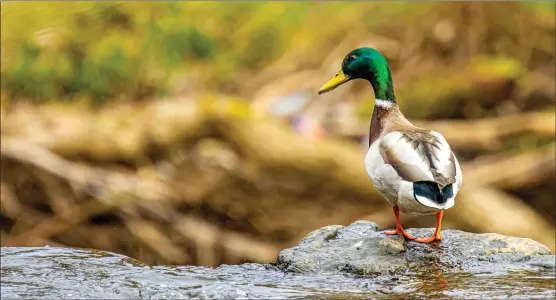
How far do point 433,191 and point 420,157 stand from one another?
152mm

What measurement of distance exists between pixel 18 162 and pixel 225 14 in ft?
7.84

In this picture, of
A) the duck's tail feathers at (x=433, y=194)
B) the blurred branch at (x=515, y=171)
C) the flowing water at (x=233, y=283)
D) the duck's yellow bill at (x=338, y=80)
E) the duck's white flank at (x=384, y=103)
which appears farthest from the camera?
the blurred branch at (x=515, y=171)

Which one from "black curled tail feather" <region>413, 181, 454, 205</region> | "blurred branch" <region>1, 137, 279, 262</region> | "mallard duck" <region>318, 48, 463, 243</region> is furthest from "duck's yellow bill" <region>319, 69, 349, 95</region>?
"blurred branch" <region>1, 137, 279, 262</region>

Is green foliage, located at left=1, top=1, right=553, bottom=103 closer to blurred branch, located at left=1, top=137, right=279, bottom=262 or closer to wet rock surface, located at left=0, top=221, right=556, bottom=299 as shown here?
blurred branch, located at left=1, top=137, right=279, bottom=262

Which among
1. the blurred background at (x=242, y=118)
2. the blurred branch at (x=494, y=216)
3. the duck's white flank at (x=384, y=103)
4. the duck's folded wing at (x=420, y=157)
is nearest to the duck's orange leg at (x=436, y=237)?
the duck's folded wing at (x=420, y=157)

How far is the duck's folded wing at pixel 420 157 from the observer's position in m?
2.91

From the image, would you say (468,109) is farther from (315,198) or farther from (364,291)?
(364,291)

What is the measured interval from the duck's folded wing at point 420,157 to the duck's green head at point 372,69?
1.72 ft

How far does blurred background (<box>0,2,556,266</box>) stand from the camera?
6781 mm

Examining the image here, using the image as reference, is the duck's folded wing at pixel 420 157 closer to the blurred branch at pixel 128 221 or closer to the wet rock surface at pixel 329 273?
the wet rock surface at pixel 329 273

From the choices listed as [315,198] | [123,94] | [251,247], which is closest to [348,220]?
[315,198]

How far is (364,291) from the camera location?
273 cm

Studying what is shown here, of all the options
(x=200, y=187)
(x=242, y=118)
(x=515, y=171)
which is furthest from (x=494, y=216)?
(x=200, y=187)

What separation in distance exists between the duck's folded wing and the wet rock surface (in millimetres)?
304
